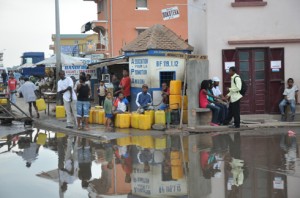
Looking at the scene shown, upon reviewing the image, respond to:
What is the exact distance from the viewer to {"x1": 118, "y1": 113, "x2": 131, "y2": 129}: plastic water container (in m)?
16.4

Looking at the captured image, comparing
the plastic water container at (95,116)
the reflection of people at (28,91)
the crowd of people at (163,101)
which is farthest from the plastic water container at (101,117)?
the reflection of people at (28,91)

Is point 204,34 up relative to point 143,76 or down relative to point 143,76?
up

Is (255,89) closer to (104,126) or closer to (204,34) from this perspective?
(204,34)

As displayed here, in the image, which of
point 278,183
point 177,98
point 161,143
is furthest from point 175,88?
point 278,183

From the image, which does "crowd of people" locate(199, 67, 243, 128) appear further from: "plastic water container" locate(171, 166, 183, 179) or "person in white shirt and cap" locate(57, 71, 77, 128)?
"plastic water container" locate(171, 166, 183, 179)

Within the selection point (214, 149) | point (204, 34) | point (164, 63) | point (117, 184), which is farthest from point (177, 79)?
point (117, 184)

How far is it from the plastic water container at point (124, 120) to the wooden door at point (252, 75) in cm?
405

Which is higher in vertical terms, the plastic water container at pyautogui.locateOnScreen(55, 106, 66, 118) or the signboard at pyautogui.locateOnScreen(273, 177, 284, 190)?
the plastic water container at pyautogui.locateOnScreen(55, 106, 66, 118)

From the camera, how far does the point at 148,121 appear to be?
15.9 meters

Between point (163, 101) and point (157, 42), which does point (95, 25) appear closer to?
point (157, 42)

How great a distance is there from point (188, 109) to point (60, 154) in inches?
194

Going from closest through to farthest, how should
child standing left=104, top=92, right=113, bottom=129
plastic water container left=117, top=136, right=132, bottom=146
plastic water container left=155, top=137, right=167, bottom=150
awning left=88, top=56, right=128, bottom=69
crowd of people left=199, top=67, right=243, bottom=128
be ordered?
plastic water container left=155, top=137, right=167, bottom=150 < plastic water container left=117, top=136, right=132, bottom=146 < crowd of people left=199, top=67, right=243, bottom=128 < child standing left=104, top=92, right=113, bottom=129 < awning left=88, top=56, right=128, bottom=69

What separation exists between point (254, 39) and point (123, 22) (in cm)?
2245

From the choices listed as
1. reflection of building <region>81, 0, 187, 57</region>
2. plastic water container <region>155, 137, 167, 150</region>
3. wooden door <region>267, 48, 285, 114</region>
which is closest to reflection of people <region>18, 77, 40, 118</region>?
plastic water container <region>155, 137, 167, 150</region>
